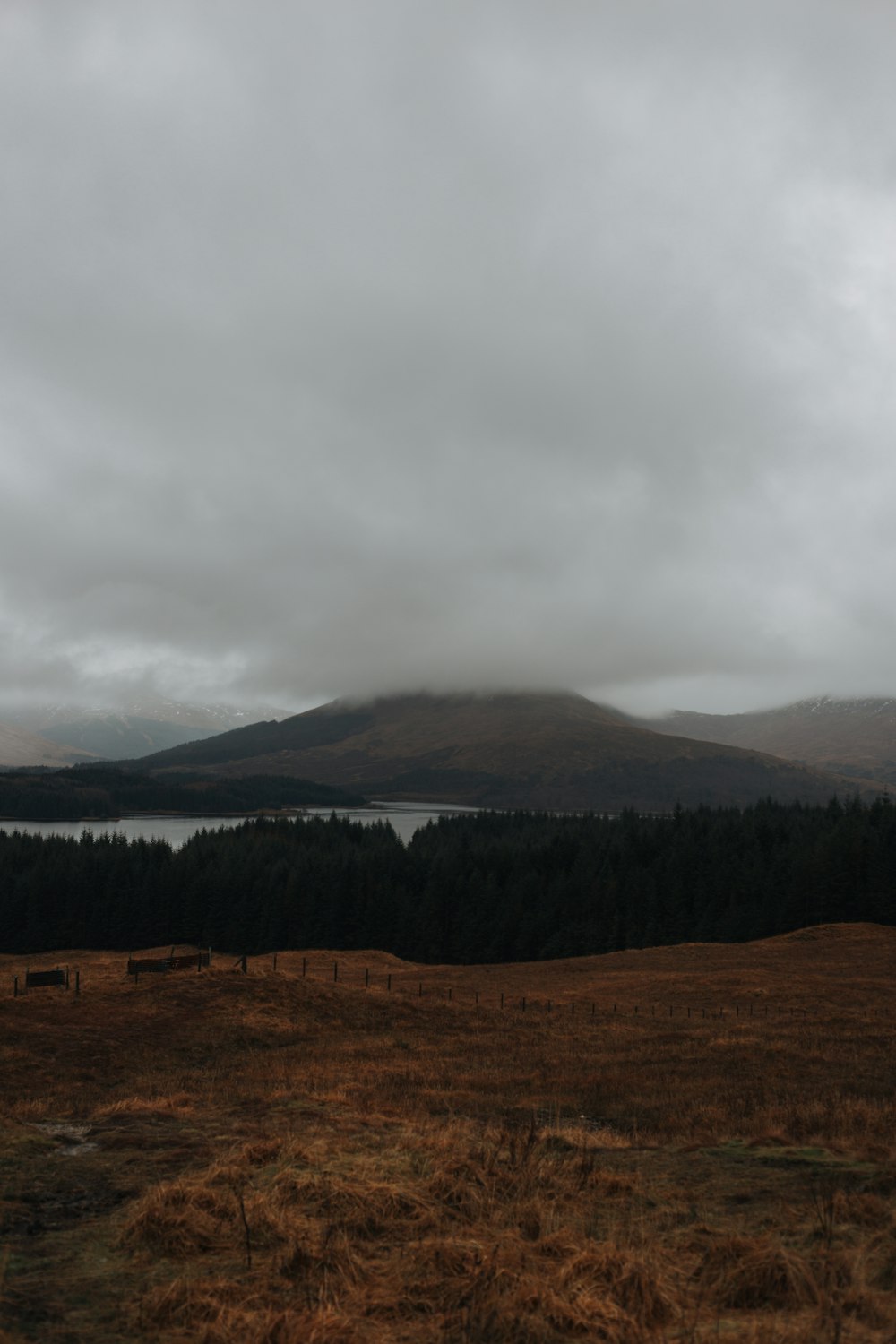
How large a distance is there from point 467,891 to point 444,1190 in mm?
100022

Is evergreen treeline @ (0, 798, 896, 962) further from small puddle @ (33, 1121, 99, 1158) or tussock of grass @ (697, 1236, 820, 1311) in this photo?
tussock of grass @ (697, 1236, 820, 1311)

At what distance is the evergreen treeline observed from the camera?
297ft

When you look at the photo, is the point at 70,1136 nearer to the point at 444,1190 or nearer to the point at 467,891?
the point at 444,1190

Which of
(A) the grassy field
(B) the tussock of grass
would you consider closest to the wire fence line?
(A) the grassy field

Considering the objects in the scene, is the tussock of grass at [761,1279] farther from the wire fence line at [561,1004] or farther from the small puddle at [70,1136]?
the wire fence line at [561,1004]

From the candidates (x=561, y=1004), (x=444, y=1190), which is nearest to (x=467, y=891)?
(x=561, y=1004)

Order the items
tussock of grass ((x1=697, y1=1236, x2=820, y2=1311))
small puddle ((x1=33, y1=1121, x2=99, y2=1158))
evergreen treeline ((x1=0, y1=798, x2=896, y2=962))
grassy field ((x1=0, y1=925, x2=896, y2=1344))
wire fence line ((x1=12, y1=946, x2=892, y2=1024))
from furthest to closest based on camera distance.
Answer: evergreen treeline ((x1=0, y1=798, x2=896, y2=962))
wire fence line ((x1=12, y1=946, x2=892, y2=1024))
small puddle ((x1=33, y1=1121, x2=99, y2=1158))
tussock of grass ((x1=697, y1=1236, x2=820, y2=1311))
grassy field ((x1=0, y1=925, x2=896, y2=1344))

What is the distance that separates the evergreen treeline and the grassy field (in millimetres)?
71851

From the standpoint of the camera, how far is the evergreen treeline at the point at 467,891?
297 feet

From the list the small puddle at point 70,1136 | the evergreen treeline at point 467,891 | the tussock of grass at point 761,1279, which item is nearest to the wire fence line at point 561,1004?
the small puddle at point 70,1136

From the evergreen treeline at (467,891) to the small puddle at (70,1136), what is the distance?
88.0 meters

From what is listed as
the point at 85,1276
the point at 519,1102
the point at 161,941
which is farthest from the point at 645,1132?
the point at 161,941

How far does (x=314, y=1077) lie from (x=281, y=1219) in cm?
1257

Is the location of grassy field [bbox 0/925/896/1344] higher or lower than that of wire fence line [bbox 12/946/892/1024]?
higher
